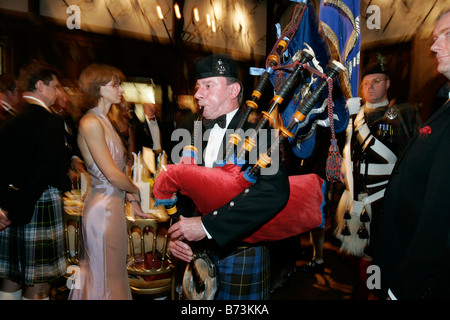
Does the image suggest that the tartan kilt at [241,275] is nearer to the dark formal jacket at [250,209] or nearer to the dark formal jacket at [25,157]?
the dark formal jacket at [250,209]

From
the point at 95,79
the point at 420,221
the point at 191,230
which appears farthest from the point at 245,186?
the point at 95,79

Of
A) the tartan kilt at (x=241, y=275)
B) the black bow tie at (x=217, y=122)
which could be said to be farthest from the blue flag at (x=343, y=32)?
the tartan kilt at (x=241, y=275)

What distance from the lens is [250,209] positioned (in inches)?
45.9

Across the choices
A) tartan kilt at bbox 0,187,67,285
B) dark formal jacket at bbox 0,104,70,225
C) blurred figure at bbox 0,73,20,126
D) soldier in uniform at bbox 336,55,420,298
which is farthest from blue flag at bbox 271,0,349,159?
blurred figure at bbox 0,73,20,126

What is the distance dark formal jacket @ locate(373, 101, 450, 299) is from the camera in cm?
108

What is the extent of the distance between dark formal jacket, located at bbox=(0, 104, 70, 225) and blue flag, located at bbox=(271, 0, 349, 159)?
1.61 meters

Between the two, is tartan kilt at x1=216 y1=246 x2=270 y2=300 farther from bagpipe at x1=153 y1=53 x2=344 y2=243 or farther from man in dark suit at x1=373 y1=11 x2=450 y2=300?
man in dark suit at x1=373 y1=11 x2=450 y2=300

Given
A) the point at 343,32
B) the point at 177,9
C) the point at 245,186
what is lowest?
the point at 245,186

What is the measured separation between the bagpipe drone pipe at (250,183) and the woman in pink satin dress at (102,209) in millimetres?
808

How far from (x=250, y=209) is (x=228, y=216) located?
102 millimetres

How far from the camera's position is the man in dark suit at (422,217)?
1083 mm

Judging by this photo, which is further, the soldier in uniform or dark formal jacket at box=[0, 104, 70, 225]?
the soldier in uniform

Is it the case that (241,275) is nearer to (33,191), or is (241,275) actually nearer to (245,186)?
(245,186)
